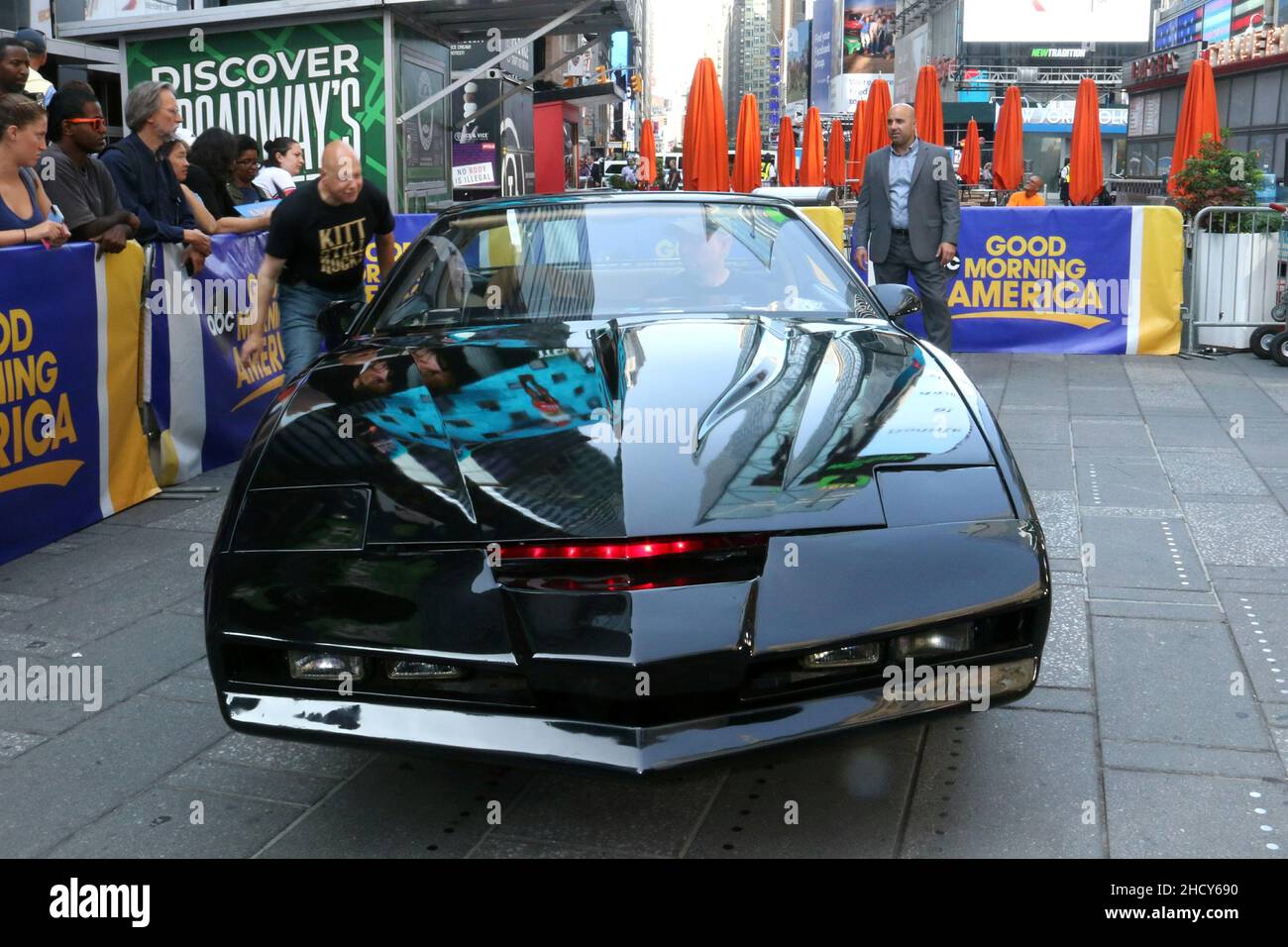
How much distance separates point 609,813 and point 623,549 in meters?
0.77

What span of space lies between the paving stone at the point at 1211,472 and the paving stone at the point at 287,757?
14.3ft

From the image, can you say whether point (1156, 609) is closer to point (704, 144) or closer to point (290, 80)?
point (290, 80)

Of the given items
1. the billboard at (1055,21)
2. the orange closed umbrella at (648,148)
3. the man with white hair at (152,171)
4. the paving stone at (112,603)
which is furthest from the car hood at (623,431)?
the billboard at (1055,21)

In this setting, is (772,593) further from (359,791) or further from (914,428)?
(359,791)

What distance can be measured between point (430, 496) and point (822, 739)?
96cm

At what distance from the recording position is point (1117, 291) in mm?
10797

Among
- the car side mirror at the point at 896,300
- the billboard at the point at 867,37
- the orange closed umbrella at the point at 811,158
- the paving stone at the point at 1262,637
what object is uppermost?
the billboard at the point at 867,37

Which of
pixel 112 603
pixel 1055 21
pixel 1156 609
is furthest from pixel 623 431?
pixel 1055 21

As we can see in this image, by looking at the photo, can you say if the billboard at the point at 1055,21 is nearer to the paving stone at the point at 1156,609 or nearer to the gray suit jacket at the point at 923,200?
the gray suit jacket at the point at 923,200

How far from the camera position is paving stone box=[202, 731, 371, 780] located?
3225mm

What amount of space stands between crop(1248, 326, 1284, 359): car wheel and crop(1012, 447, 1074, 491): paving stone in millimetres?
4351

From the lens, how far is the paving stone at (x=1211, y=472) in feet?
20.1

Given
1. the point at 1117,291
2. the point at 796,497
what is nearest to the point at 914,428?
the point at 796,497

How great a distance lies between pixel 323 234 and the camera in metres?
5.86
